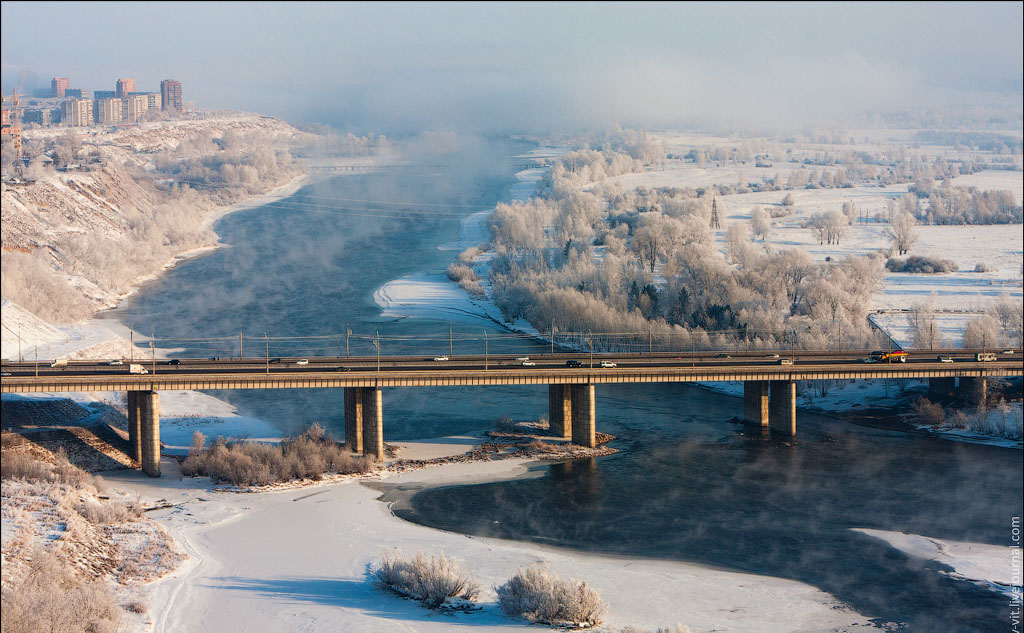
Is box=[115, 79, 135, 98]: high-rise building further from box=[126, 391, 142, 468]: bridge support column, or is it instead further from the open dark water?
box=[126, 391, 142, 468]: bridge support column

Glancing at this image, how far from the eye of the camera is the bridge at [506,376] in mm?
48750

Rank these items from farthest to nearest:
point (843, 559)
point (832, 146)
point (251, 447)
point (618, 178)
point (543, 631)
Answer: point (832, 146) → point (618, 178) → point (251, 447) → point (843, 559) → point (543, 631)

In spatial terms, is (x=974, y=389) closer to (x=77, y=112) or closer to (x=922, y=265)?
(x=922, y=265)

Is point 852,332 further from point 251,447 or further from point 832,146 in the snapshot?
point 832,146

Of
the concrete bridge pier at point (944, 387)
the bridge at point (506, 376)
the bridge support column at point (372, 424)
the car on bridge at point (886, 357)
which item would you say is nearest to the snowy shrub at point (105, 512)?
the bridge at point (506, 376)

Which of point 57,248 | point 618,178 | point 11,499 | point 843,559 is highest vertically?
point 618,178

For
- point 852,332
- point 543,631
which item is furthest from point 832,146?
point 543,631

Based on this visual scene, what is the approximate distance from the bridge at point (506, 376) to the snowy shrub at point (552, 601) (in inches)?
781

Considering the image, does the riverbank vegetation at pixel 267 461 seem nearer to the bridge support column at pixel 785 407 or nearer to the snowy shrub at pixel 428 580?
the snowy shrub at pixel 428 580

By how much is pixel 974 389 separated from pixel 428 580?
3811 centimetres

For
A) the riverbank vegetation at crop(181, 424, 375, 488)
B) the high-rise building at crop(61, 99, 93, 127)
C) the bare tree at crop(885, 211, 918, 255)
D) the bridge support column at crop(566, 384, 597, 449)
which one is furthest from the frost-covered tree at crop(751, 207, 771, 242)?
the riverbank vegetation at crop(181, 424, 375, 488)

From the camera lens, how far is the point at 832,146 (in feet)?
593

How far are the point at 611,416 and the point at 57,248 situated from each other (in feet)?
167

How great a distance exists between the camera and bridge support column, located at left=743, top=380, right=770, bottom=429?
57688 mm
